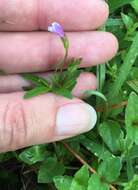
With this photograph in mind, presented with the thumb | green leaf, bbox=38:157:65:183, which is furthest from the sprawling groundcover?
the thumb

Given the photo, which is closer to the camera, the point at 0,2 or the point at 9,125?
the point at 9,125

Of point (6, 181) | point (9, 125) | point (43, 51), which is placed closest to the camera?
point (9, 125)

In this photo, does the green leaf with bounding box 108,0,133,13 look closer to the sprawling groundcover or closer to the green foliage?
the sprawling groundcover

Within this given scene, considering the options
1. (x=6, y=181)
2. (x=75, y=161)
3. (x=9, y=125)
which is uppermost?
(x=9, y=125)

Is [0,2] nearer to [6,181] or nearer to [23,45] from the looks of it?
[23,45]

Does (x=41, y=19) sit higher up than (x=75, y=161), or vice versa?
(x=41, y=19)

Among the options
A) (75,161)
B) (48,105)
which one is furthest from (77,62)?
(75,161)
